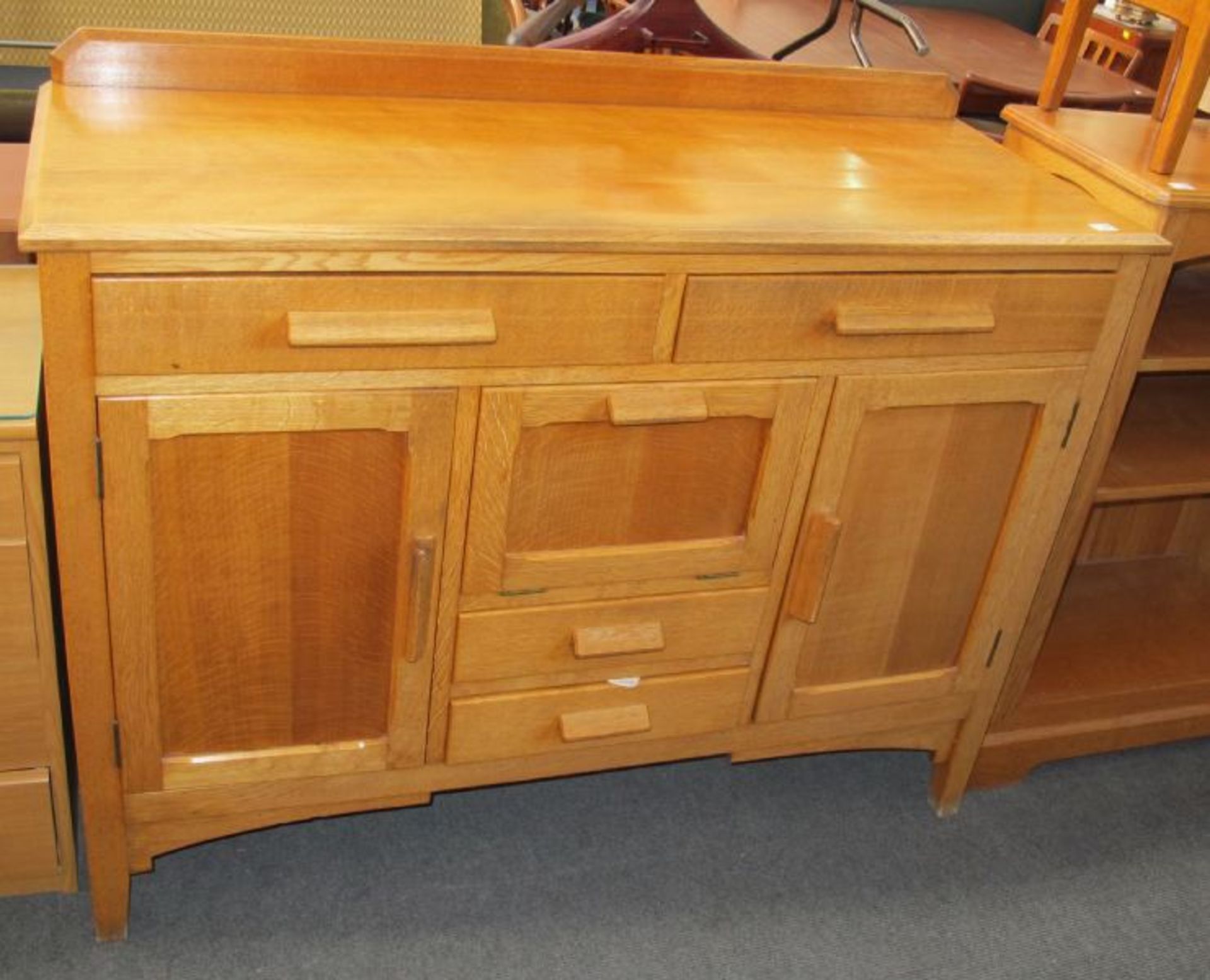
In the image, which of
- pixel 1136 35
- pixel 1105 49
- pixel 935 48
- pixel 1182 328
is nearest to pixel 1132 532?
pixel 1182 328

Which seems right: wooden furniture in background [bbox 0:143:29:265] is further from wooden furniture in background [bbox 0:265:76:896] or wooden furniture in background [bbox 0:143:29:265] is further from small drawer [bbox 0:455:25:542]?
small drawer [bbox 0:455:25:542]

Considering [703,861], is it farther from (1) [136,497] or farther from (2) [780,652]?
(1) [136,497]

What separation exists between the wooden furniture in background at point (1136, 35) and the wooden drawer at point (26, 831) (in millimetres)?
3020

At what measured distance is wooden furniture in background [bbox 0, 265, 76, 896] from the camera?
1274 millimetres

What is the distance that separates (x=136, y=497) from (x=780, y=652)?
78cm

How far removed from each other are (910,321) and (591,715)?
1.93 feet

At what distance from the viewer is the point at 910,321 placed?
1.37 metres

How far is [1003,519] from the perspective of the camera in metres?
1.61

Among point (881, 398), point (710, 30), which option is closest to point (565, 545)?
point (881, 398)

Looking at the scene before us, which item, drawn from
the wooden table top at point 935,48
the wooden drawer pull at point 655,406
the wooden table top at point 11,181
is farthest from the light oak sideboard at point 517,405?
the wooden table top at point 935,48

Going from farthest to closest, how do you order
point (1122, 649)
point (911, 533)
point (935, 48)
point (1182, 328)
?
point (935, 48) → point (1122, 649) → point (1182, 328) → point (911, 533)

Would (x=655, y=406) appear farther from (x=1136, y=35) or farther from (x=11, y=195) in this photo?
(x=1136, y=35)

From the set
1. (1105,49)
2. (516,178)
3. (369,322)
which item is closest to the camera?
(369,322)

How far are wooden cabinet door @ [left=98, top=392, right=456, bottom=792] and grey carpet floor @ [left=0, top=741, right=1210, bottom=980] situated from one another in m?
0.24
